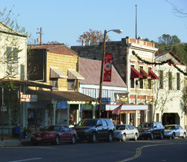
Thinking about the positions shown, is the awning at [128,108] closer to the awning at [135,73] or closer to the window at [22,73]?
the awning at [135,73]

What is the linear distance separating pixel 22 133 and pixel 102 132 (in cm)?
571

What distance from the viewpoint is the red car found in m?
31.1

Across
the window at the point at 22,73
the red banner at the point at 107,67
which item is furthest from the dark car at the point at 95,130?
the red banner at the point at 107,67

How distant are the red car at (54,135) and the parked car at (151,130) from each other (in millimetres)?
11575

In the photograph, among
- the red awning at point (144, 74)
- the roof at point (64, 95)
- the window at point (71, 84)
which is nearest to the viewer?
the roof at point (64, 95)

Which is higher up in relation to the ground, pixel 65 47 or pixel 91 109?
pixel 65 47

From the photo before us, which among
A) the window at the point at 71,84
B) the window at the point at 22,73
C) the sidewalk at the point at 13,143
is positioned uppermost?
the window at the point at 22,73

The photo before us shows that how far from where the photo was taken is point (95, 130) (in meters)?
34.8

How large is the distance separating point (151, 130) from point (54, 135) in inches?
566

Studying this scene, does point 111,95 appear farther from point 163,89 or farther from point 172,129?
point 163,89

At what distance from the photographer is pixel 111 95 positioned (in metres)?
50.4

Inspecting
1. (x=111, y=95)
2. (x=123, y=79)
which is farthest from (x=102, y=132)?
(x=123, y=79)

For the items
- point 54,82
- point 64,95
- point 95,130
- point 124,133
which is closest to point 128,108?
point 54,82

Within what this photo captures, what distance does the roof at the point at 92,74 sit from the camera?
47438 millimetres
